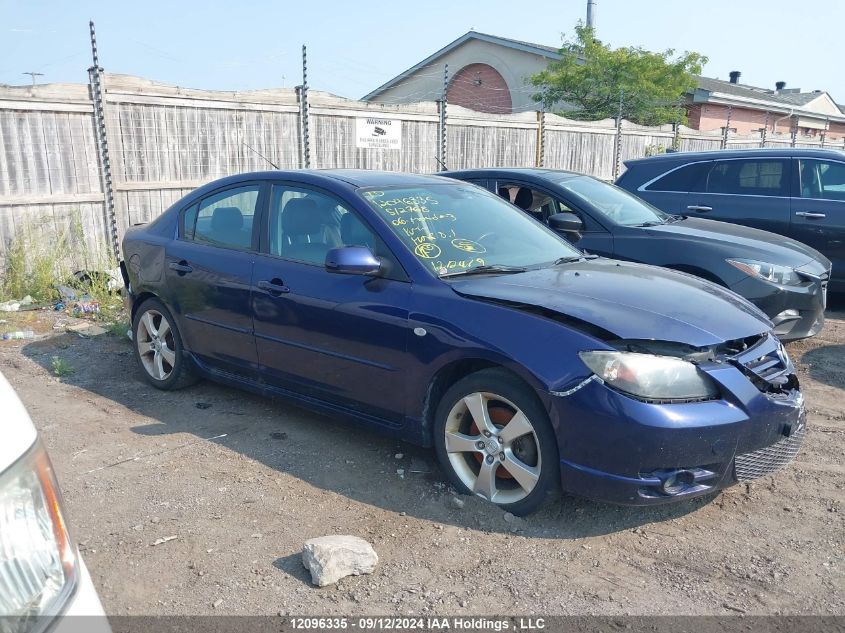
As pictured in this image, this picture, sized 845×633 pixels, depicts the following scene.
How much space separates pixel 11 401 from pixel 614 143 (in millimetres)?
16854

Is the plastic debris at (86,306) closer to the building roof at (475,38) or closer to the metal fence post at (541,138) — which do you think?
the metal fence post at (541,138)

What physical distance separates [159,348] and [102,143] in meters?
4.20

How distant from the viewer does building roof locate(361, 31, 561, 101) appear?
2819 centimetres

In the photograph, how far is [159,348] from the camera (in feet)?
18.4

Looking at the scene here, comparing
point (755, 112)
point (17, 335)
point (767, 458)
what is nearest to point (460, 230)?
point (767, 458)

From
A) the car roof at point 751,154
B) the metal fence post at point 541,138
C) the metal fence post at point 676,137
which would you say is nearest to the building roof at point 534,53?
the metal fence post at point 676,137

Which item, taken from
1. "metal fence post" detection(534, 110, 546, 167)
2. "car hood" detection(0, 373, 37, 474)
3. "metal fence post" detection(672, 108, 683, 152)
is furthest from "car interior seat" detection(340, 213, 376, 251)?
"metal fence post" detection(672, 108, 683, 152)

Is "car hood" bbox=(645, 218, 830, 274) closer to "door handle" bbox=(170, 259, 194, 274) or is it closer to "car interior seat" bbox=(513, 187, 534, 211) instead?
"car interior seat" bbox=(513, 187, 534, 211)

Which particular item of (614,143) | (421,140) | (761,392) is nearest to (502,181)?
(761,392)

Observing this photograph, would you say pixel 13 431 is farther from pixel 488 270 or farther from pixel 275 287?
pixel 275 287

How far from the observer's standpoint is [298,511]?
3.76 metres

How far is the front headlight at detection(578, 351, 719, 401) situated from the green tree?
907 inches

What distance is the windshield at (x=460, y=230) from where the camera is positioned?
4219 mm

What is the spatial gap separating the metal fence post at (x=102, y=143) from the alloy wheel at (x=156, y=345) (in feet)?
12.1
